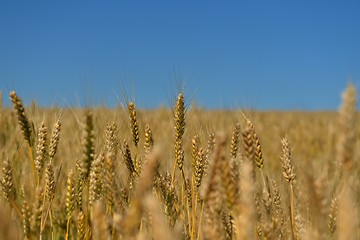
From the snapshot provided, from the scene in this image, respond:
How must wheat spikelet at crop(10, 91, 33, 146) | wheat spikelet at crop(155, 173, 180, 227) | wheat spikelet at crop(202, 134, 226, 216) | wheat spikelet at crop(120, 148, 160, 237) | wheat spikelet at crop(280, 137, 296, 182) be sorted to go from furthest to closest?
wheat spikelet at crop(155, 173, 180, 227)
wheat spikelet at crop(280, 137, 296, 182)
wheat spikelet at crop(10, 91, 33, 146)
wheat spikelet at crop(202, 134, 226, 216)
wheat spikelet at crop(120, 148, 160, 237)

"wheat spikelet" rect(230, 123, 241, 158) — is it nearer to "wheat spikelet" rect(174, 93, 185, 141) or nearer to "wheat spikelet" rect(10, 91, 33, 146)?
"wheat spikelet" rect(174, 93, 185, 141)

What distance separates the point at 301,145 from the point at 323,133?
153cm

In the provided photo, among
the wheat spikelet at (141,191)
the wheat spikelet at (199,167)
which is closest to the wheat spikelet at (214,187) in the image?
the wheat spikelet at (141,191)

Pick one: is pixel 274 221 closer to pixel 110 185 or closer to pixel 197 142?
pixel 110 185

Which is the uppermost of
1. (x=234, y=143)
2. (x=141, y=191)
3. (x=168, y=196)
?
(x=234, y=143)

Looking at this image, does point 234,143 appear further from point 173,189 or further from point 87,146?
point 87,146

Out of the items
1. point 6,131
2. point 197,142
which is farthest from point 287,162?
point 6,131

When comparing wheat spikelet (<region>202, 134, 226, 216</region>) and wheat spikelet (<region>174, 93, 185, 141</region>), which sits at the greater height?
wheat spikelet (<region>174, 93, 185, 141</region>)

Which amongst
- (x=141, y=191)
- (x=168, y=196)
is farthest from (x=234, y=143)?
(x=141, y=191)

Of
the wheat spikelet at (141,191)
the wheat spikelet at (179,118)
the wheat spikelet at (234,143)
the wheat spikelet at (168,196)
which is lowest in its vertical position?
the wheat spikelet at (141,191)

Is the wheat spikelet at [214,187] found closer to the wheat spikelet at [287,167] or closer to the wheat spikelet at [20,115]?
the wheat spikelet at [287,167]

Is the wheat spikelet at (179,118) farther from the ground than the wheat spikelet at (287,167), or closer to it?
farther from the ground

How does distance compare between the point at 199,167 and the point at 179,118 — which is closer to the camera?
the point at 199,167

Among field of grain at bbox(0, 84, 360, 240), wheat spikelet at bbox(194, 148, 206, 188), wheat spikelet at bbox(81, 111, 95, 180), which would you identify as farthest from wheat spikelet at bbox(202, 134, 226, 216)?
wheat spikelet at bbox(194, 148, 206, 188)
